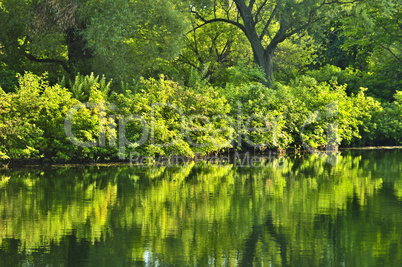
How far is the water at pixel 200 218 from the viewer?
602 centimetres

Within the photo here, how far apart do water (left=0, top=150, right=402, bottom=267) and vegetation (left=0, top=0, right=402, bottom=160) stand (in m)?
2.35

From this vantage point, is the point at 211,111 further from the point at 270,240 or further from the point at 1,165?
the point at 270,240

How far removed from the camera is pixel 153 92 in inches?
720

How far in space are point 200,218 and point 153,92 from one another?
34.6 feet

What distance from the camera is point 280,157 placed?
1936cm

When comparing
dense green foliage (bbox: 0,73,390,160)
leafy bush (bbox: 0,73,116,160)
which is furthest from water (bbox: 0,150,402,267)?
dense green foliage (bbox: 0,73,390,160)

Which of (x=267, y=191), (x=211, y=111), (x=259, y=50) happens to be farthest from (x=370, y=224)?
(x=259, y=50)

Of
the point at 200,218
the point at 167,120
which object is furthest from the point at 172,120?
the point at 200,218

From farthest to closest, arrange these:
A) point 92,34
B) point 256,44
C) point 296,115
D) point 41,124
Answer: point 256,44 → point 296,115 → point 92,34 → point 41,124

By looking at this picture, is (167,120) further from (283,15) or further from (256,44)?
(256,44)

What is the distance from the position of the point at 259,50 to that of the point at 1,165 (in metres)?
16.5

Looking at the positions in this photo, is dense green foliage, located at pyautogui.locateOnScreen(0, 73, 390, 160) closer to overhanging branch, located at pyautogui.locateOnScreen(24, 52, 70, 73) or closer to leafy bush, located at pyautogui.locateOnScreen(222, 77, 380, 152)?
leafy bush, located at pyautogui.locateOnScreen(222, 77, 380, 152)

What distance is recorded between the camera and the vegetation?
15.9 metres

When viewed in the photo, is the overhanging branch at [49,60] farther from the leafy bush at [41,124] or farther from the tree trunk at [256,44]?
the tree trunk at [256,44]
